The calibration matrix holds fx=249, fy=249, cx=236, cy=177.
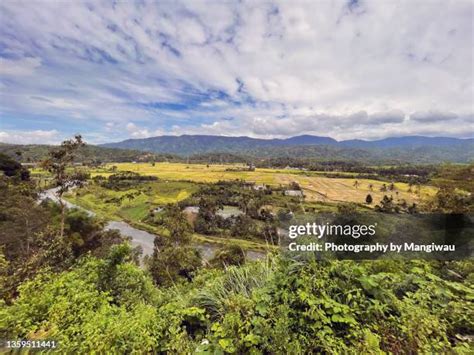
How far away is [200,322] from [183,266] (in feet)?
64.2

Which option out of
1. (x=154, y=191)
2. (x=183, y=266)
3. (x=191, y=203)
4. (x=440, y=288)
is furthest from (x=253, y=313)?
(x=154, y=191)

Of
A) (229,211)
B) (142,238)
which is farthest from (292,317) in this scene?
(229,211)

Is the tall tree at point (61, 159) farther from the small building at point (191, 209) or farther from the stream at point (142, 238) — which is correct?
the small building at point (191, 209)

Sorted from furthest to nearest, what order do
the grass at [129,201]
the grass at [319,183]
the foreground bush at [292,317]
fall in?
the grass at [129,201] < the grass at [319,183] < the foreground bush at [292,317]

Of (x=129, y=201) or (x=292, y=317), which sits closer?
(x=292, y=317)

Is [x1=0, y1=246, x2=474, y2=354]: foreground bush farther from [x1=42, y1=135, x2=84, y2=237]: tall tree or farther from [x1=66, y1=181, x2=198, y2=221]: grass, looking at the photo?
[x1=66, y1=181, x2=198, y2=221]: grass

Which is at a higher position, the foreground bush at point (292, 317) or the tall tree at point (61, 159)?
the tall tree at point (61, 159)

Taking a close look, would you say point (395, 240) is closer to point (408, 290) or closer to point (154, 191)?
point (408, 290)

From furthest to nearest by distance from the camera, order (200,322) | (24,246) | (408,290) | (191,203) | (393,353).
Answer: (191,203) → (24,246) → (200,322) → (408,290) → (393,353)

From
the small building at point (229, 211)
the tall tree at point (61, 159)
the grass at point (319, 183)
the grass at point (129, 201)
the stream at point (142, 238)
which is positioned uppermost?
the tall tree at point (61, 159)

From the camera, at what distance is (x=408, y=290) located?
2.69 meters

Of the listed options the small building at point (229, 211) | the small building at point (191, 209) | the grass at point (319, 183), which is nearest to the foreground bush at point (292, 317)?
the grass at point (319, 183)

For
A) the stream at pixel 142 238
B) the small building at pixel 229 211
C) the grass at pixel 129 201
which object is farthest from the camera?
the grass at pixel 129 201

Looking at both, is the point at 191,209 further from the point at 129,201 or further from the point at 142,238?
the point at 129,201
